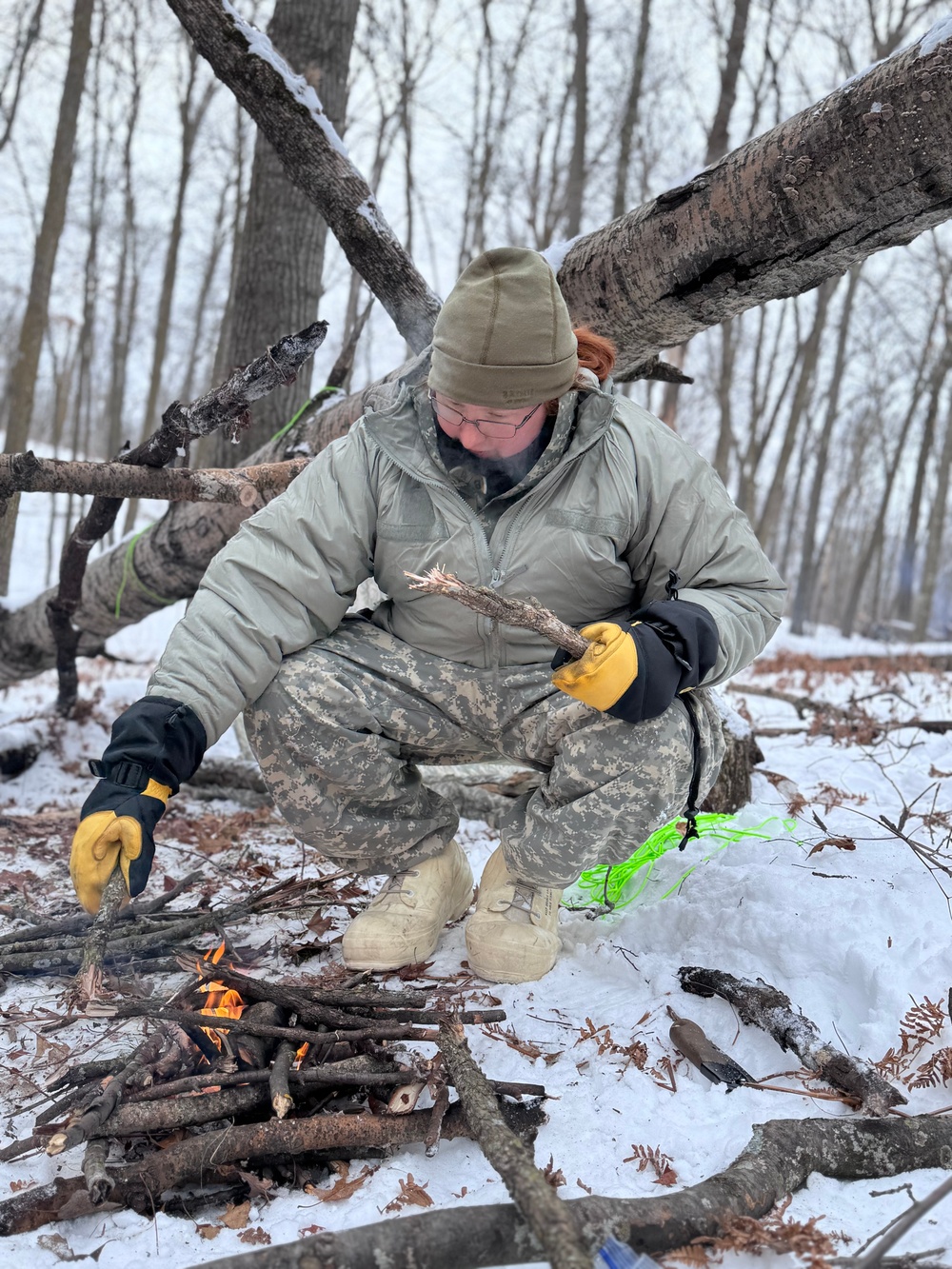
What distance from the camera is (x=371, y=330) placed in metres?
26.1

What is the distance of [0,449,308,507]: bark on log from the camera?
3254 millimetres

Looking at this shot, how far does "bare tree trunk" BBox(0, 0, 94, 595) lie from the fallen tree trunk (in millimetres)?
3336

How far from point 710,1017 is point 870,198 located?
2.21 metres

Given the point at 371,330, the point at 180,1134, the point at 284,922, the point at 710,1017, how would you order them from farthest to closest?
the point at 371,330
the point at 284,922
the point at 710,1017
the point at 180,1134

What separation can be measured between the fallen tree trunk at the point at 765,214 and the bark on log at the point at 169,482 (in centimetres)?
56

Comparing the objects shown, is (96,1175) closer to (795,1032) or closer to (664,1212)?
(664,1212)

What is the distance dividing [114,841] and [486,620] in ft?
3.48

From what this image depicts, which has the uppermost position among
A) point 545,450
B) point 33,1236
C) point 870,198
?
point 870,198

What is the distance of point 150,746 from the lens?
1952 millimetres

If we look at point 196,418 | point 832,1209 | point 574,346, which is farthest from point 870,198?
point 832,1209

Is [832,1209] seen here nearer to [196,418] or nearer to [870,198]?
[870,198]

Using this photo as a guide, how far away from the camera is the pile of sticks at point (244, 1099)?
5.24 ft

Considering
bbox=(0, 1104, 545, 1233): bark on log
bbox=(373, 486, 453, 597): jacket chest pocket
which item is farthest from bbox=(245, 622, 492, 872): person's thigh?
bbox=(0, 1104, 545, 1233): bark on log

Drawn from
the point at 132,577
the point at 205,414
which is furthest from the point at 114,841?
the point at 132,577
